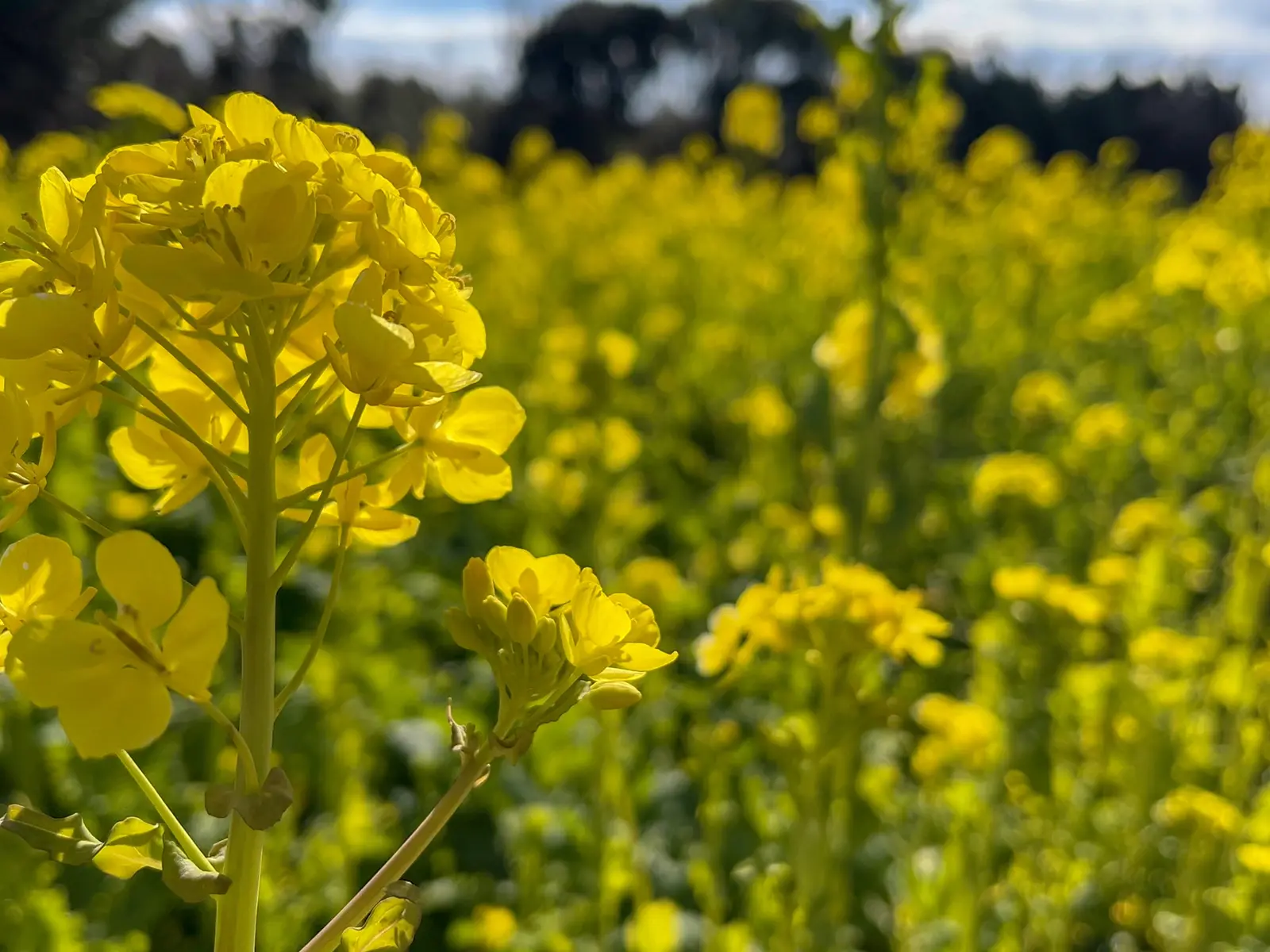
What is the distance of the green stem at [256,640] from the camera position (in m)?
0.67

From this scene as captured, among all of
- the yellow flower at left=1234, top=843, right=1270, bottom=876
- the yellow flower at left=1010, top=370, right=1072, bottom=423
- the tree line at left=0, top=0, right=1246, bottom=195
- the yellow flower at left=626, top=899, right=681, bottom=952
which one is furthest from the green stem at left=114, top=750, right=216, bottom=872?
the tree line at left=0, top=0, right=1246, bottom=195

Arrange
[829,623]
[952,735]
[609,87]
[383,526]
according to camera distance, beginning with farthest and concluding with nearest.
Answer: [609,87]
[952,735]
[829,623]
[383,526]

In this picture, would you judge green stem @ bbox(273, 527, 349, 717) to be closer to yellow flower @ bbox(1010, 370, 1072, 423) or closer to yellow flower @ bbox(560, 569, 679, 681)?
yellow flower @ bbox(560, 569, 679, 681)

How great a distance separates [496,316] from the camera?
5410mm

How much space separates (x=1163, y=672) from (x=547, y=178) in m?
6.98

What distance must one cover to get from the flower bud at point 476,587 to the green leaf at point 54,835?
0.26 m

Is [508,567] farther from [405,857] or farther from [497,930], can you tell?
[497,930]

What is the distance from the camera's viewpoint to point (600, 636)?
0.71 metres

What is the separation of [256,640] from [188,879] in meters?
0.14

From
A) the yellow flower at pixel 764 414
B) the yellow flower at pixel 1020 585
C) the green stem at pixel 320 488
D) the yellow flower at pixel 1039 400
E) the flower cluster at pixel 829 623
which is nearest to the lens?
the green stem at pixel 320 488

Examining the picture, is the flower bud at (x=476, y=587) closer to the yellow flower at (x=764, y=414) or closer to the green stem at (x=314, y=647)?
the green stem at (x=314, y=647)

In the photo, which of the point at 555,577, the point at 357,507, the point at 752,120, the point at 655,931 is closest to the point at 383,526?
the point at 357,507

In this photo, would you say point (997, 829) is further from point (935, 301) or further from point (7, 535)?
point (935, 301)

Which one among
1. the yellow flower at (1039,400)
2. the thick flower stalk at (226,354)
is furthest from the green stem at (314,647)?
the yellow flower at (1039,400)
